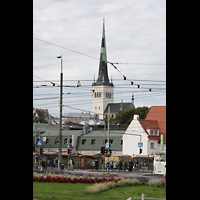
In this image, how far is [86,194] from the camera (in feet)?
76.9

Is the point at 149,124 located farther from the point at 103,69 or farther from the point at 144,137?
the point at 103,69

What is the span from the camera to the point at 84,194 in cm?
2334

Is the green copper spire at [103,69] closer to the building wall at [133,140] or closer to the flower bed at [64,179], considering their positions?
the building wall at [133,140]

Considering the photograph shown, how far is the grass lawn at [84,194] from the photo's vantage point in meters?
21.8

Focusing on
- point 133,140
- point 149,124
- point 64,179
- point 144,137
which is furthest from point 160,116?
point 64,179

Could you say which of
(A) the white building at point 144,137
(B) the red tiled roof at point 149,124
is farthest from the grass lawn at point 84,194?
(B) the red tiled roof at point 149,124

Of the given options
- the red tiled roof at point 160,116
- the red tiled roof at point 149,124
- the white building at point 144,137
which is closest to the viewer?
the white building at point 144,137

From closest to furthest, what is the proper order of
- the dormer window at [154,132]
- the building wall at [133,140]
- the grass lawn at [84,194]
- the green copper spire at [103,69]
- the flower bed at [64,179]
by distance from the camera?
1. the grass lawn at [84,194]
2. the flower bed at [64,179]
3. the building wall at [133,140]
4. the dormer window at [154,132]
5. the green copper spire at [103,69]

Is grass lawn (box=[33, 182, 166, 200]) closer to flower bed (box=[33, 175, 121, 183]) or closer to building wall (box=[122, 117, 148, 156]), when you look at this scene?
flower bed (box=[33, 175, 121, 183])

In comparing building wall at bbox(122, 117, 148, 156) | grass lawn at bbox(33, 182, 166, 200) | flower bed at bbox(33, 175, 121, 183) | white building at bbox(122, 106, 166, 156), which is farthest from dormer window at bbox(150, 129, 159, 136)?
grass lawn at bbox(33, 182, 166, 200)
